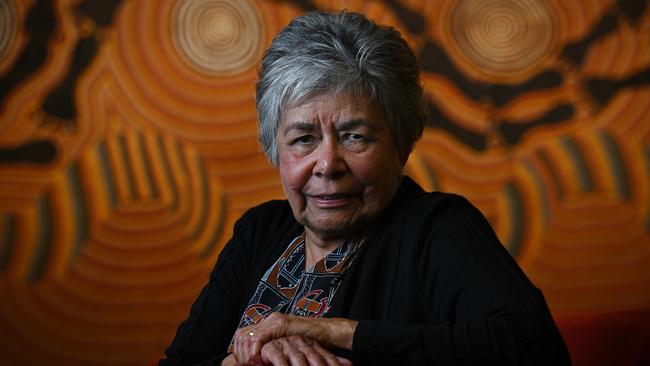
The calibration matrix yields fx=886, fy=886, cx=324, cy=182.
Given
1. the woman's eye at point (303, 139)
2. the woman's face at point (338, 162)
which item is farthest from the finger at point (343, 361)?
the woman's eye at point (303, 139)

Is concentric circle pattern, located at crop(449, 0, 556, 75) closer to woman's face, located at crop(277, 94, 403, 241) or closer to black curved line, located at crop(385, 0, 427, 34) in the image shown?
black curved line, located at crop(385, 0, 427, 34)

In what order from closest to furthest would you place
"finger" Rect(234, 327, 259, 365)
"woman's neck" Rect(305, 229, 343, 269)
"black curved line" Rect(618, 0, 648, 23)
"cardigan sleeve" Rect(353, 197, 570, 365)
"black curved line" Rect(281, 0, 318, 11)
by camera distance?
1. "cardigan sleeve" Rect(353, 197, 570, 365)
2. "finger" Rect(234, 327, 259, 365)
3. "woman's neck" Rect(305, 229, 343, 269)
4. "black curved line" Rect(618, 0, 648, 23)
5. "black curved line" Rect(281, 0, 318, 11)

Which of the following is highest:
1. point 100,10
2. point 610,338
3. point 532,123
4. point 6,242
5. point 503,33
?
point 100,10

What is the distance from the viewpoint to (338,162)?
1.67 metres

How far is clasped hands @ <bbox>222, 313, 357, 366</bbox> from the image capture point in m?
1.44

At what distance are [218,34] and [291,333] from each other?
2.07 m

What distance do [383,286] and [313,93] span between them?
1.25 feet

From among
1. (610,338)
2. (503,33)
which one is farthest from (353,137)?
(503,33)

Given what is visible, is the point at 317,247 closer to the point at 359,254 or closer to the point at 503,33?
the point at 359,254

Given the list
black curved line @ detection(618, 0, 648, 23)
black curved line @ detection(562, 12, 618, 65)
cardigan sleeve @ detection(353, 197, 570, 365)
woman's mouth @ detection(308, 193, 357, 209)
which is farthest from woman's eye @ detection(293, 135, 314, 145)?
black curved line @ detection(618, 0, 648, 23)

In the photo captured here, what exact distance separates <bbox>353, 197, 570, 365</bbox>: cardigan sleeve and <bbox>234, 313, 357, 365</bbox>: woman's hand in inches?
1.2

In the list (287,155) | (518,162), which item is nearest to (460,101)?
(518,162)

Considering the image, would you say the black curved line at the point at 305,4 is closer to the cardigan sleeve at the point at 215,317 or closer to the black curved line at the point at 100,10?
the black curved line at the point at 100,10

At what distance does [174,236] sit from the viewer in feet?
11.2
